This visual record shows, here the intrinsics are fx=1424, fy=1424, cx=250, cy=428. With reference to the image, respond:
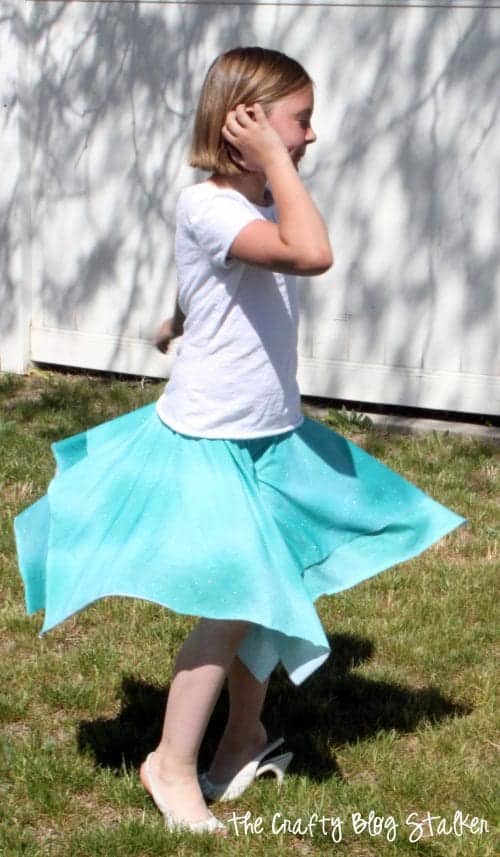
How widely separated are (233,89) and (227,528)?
0.92 meters

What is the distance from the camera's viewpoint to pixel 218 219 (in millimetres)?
2959

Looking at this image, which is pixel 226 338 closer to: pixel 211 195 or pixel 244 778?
pixel 211 195

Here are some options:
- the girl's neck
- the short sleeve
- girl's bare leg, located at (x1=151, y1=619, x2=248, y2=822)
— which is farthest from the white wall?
girl's bare leg, located at (x1=151, y1=619, x2=248, y2=822)

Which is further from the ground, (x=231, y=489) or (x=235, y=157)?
(x=235, y=157)

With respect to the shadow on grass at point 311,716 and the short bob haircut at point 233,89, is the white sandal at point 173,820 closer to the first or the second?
the shadow on grass at point 311,716

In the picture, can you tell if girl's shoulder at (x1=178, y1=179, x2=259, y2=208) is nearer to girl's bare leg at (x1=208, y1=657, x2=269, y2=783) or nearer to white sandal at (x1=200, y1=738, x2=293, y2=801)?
girl's bare leg at (x1=208, y1=657, x2=269, y2=783)

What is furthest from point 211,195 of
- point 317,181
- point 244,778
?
point 317,181

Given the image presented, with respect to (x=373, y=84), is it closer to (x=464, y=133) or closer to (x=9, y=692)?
(x=464, y=133)

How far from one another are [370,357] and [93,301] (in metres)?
1.47

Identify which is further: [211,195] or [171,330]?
[171,330]

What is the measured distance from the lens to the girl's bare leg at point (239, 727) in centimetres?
331

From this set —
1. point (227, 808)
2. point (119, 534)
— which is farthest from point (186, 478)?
point (227, 808)

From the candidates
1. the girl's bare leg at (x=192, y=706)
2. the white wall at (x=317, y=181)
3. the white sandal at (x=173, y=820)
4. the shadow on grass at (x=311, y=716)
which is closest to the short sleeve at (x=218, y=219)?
the girl's bare leg at (x=192, y=706)

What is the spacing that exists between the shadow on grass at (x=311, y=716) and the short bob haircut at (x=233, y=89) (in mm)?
1425
